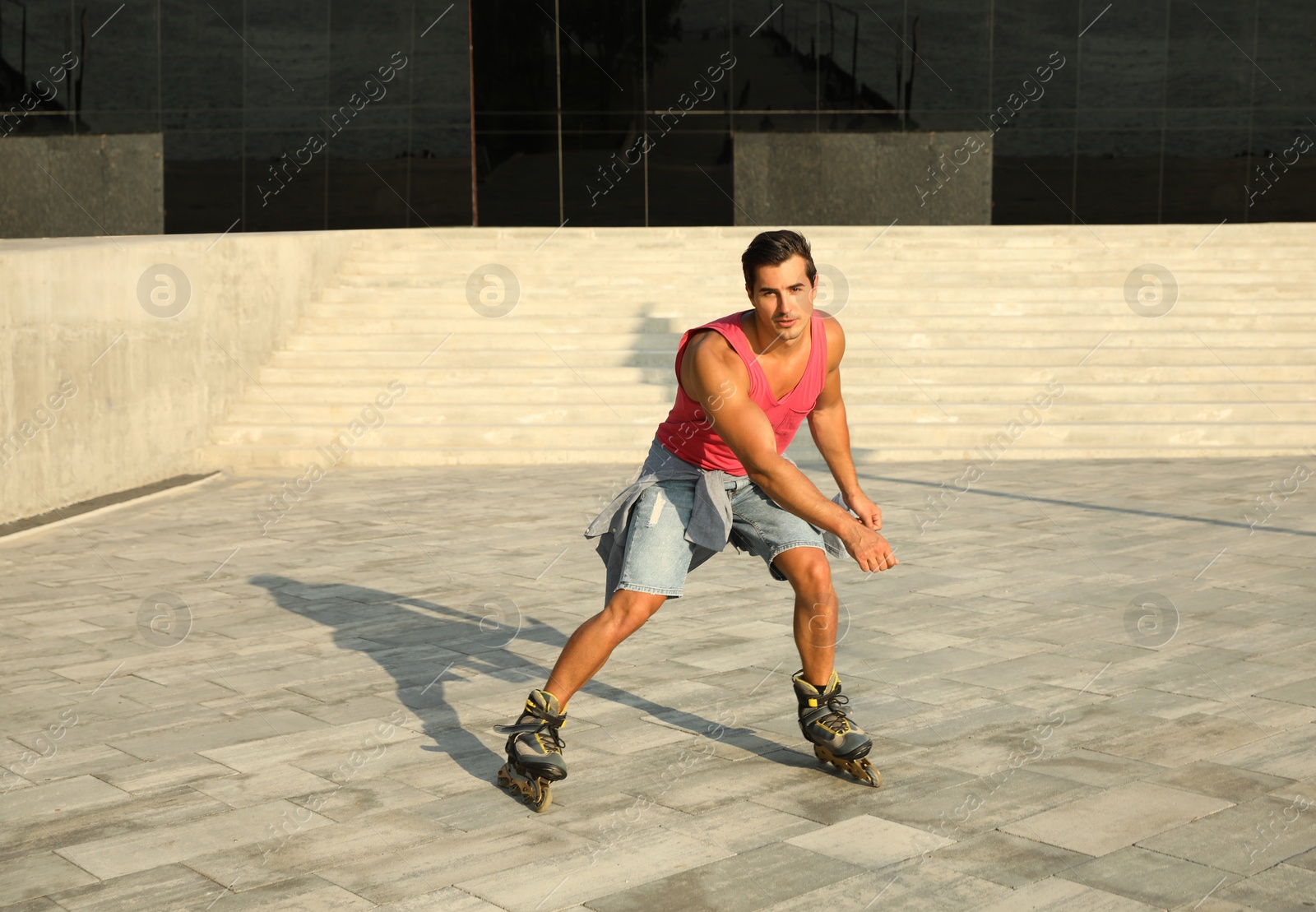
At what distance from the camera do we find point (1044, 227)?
17750mm

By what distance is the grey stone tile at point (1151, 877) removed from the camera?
3762mm

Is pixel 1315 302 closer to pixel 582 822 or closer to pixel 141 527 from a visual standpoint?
pixel 141 527

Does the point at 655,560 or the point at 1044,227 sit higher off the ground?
the point at 1044,227

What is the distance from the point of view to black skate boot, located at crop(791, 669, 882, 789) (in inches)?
182

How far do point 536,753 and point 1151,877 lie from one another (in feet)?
5.95

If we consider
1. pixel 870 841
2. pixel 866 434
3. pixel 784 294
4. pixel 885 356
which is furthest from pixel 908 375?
pixel 870 841

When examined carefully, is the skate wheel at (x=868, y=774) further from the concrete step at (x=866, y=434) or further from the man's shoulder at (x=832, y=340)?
the concrete step at (x=866, y=434)

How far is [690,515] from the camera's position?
4.71m

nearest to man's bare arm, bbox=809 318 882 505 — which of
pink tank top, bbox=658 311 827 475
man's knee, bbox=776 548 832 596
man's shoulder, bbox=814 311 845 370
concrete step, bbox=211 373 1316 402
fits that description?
man's shoulder, bbox=814 311 845 370

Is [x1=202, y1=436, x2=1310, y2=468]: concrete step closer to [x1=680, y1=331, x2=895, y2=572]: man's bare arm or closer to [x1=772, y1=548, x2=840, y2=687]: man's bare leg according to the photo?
[x1=772, y1=548, x2=840, y2=687]: man's bare leg

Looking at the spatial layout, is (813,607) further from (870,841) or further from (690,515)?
(870,841)

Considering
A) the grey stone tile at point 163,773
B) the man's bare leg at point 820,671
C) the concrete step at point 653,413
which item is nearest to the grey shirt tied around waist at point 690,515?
the man's bare leg at point 820,671

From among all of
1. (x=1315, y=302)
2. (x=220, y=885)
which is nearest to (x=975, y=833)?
(x=220, y=885)

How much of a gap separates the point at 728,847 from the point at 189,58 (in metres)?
20.9
